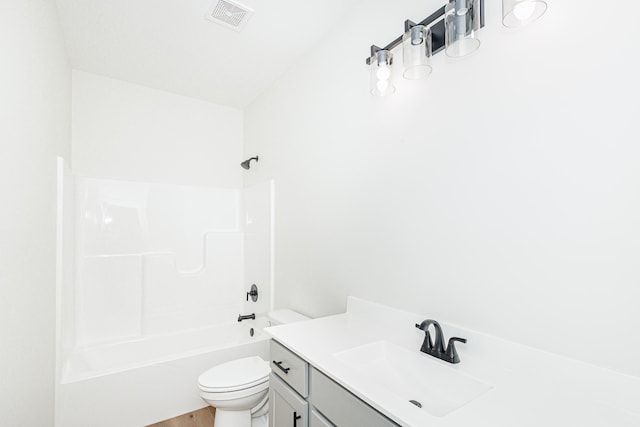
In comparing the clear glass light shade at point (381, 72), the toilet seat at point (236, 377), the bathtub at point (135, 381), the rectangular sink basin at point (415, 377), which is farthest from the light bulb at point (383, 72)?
the bathtub at point (135, 381)

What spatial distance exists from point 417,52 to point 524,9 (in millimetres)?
401

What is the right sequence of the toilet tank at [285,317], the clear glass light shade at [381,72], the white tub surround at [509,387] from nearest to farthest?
the white tub surround at [509,387], the clear glass light shade at [381,72], the toilet tank at [285,317]

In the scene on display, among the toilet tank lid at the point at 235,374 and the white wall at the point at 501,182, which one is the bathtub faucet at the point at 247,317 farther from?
the white wall at the point at 501,182

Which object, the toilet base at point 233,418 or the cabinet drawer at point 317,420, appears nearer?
the cabinet drawer at point 317,420

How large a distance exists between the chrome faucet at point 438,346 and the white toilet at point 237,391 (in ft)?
3.48

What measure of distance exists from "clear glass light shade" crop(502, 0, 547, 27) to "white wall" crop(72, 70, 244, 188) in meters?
2.78

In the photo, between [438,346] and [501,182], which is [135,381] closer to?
[438,346]

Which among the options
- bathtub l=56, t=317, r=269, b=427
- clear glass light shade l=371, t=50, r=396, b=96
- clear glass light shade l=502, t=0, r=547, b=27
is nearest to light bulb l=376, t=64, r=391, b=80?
clear glass light shade l=371, t=50, r=396, b=96

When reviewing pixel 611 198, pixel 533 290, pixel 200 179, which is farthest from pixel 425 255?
pixel 200 179

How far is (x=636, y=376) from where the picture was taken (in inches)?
30.9

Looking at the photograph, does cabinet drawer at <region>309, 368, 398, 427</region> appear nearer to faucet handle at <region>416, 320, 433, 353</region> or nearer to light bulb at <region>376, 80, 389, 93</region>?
faucet handle at <region>416, 320, 433, 353</region>

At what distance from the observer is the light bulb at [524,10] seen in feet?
2.99

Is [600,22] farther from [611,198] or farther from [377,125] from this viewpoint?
[377,125]

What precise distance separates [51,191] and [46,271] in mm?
464
